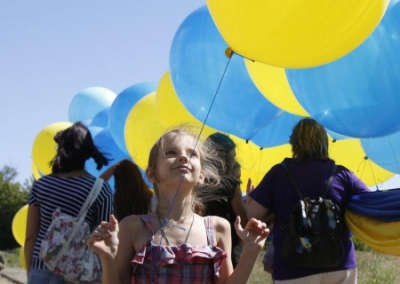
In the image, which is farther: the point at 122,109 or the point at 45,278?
the point at 122,109

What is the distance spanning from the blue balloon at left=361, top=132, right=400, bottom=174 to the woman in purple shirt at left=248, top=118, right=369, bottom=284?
1.16 metres

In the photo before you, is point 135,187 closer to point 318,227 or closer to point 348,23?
point 318,227

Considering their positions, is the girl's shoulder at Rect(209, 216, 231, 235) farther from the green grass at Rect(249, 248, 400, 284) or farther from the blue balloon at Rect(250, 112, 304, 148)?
the green grass at Rect(249, 248, 400, 284)

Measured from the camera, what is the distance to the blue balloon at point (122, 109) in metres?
6.70

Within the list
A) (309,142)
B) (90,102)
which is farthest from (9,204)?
(309,142)

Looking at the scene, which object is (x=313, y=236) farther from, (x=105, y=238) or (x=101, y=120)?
(x=101, y=120)

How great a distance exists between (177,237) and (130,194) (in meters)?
1.91

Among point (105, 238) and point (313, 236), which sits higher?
point (105, 238)

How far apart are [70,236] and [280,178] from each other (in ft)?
3.84

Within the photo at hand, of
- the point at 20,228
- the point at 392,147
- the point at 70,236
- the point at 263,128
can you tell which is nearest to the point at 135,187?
the point at 70,236

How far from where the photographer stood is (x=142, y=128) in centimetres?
620

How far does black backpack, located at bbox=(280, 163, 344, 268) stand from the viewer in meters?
3.94

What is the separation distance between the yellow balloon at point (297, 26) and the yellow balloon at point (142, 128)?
2.47 m

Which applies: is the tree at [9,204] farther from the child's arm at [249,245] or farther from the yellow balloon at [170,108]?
the child's arm at [249,245]
